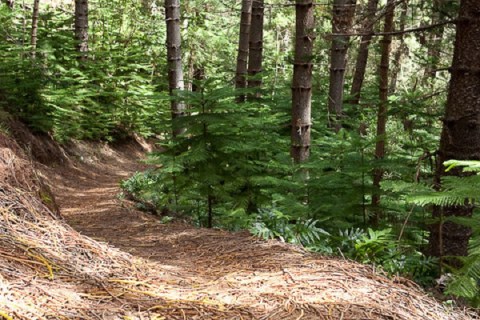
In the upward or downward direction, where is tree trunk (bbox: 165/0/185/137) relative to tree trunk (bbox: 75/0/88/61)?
downward

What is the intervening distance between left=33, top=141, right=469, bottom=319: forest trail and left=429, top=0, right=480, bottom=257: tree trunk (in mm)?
1111

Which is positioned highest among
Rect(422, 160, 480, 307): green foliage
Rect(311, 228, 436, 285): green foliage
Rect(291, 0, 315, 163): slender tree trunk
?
Rect(291, 0, 315, 163): slender tree trunk

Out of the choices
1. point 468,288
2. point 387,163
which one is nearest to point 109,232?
point 387,163

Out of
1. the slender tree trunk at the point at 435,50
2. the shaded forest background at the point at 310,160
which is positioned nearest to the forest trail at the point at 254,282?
the shaded forest background at the point at 310,160

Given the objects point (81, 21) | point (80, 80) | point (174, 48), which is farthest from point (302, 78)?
point (81, 21)

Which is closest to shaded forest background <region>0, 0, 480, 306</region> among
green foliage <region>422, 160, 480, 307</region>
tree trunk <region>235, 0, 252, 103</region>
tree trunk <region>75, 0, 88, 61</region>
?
green foliage <region>422, 160, 480, 307</region>

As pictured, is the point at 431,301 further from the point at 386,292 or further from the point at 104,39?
the point at 104,39

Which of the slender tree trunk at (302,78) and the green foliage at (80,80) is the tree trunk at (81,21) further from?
the slender tree trunk at (302,78)

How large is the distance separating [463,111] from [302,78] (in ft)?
7.01

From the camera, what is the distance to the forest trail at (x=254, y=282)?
2.74 metres

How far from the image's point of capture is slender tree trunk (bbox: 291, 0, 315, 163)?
216 inches

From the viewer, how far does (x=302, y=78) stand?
5.66 metres

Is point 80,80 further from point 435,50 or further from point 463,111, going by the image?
point 463,111

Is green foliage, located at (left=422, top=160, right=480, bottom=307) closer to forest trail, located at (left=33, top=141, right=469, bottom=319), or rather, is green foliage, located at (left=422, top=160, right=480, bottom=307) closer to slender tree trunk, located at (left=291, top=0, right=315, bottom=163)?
forest trail, located at (left=33, top=141, right=469, bottom=319)
